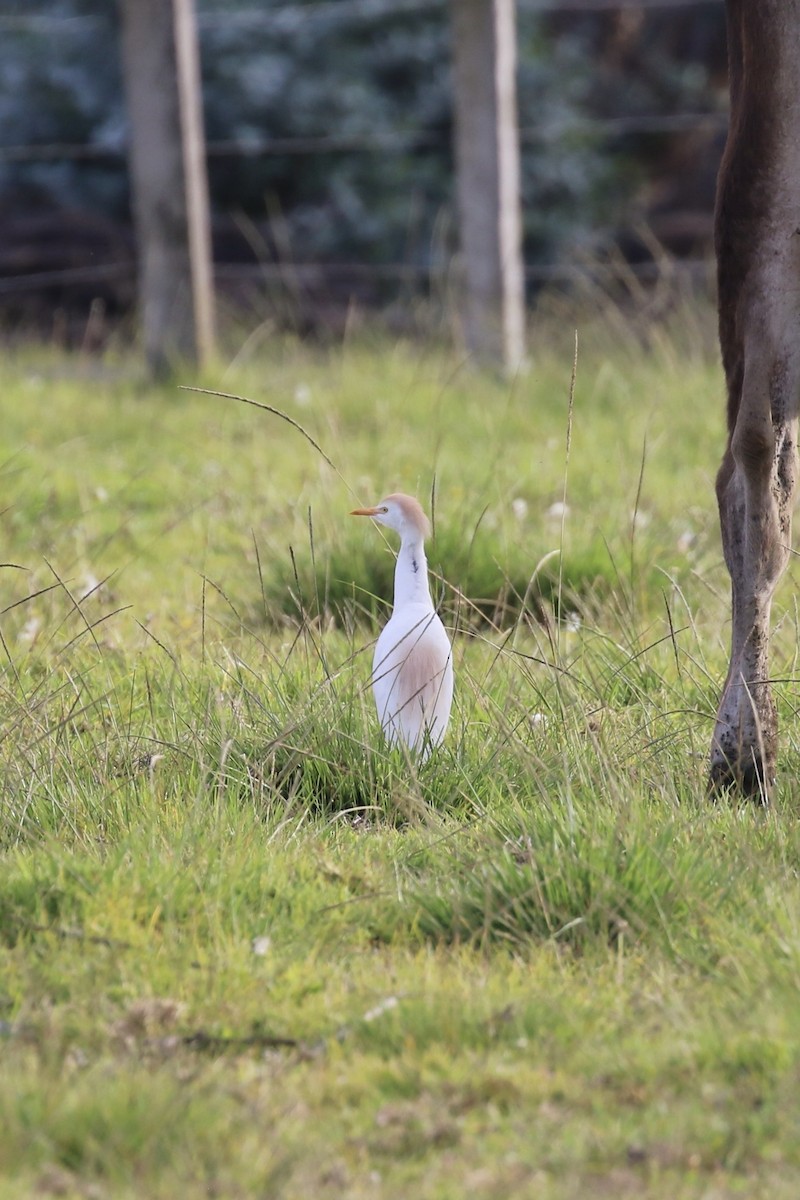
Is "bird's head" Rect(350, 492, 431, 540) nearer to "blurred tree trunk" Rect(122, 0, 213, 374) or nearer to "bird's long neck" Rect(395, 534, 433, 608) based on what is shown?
"bird's long neck" Rect(395, 534, 433, 608)

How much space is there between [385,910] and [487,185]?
18.3ft

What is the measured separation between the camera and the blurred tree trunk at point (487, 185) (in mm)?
7484

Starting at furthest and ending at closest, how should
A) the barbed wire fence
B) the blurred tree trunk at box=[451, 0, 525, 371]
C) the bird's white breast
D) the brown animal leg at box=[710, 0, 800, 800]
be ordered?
the barbed wire fence, the blurred tree trunk at box=[451, 0, 525, 371], the bird's white breast, the brown animal leg at box=[710, 0, 800, 800]

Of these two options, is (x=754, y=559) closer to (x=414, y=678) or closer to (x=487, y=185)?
(x=414, y=678)

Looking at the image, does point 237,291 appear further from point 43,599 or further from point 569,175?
point 43,599

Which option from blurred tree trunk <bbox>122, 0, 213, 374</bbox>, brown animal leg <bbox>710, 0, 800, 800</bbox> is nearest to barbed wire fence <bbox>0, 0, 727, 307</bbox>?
blurred tree trunk <bbox>122, 0, 213, 374</bbox>

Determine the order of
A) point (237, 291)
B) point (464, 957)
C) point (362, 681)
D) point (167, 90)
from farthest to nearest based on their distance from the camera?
point (237, 291)
point (167, 90)
point (362, 681)
point (464, 957)

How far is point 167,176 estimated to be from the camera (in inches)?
298

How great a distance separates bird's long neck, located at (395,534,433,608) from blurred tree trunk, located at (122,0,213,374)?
4414mm

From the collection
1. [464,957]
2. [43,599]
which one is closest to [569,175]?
[43,599]

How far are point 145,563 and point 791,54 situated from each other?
293cm

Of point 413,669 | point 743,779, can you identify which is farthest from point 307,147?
point 743,779

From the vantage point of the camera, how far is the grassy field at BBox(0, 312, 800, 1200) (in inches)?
81.4

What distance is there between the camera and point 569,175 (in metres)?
11.9
